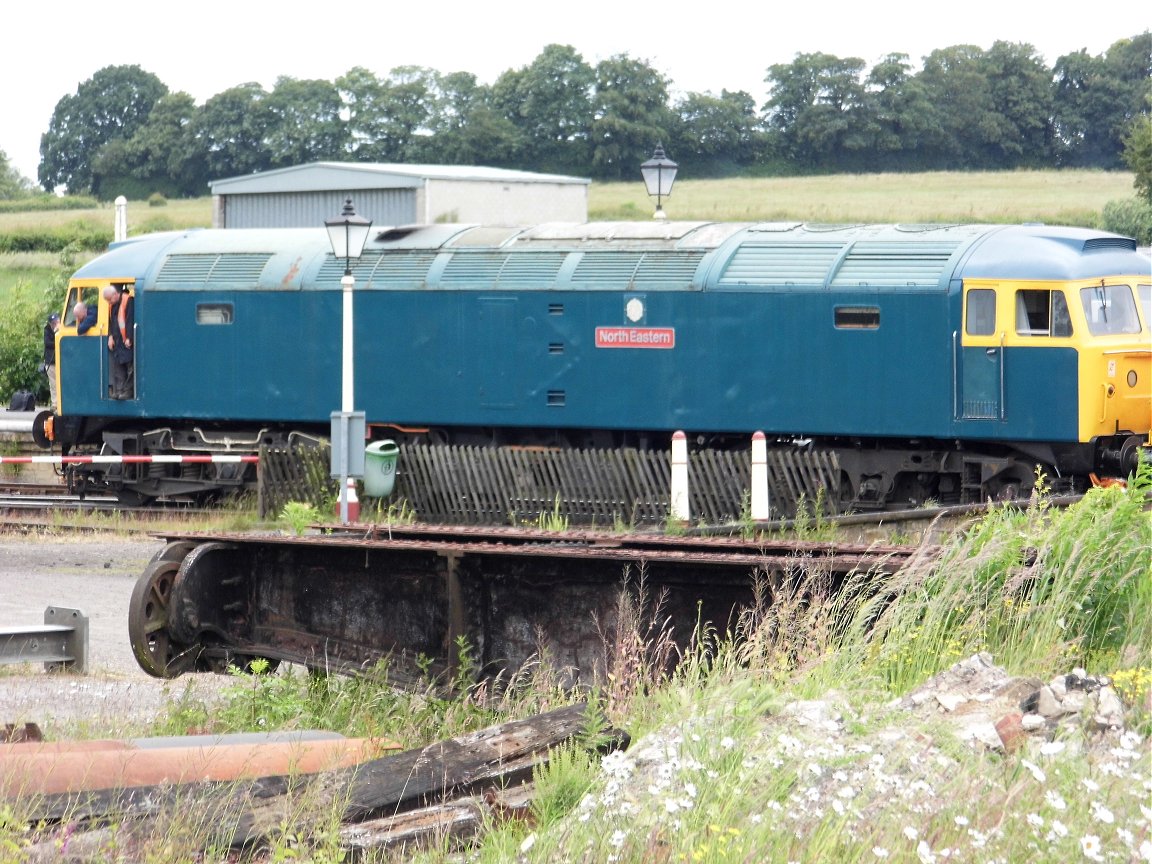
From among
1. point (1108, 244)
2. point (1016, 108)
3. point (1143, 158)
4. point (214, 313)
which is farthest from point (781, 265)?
point (1016, 108)

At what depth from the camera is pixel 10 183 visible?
386 ft

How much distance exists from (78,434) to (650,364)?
860 cm

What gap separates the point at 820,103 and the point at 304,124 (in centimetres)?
2509

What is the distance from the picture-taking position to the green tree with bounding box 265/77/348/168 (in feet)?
253

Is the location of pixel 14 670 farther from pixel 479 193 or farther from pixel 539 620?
pixel 479 193

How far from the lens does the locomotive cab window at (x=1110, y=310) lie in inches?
659

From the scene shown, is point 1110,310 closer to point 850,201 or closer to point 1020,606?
point 1020,606

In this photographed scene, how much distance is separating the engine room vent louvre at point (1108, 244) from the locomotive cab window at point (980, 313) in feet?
4.46

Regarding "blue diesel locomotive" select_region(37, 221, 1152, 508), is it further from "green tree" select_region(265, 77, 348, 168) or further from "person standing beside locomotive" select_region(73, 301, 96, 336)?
"green tree" select_region(265, 77, 348, 168)

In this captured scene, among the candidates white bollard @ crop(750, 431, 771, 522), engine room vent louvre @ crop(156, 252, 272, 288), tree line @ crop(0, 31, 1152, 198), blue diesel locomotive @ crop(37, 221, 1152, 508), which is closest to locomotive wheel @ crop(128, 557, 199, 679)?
white bollard @ crop(750, 431, 771, 522)

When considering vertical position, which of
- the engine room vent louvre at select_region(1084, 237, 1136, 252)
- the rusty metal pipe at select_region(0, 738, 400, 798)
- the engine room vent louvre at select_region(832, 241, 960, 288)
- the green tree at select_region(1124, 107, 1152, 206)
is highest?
the green tree at select_region(1124, 107, 1152, 206)

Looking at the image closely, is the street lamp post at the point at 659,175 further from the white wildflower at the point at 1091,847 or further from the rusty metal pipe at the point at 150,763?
the white wildflower at the point at 1091,847

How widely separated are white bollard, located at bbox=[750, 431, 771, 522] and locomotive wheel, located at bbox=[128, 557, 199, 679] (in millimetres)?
8365

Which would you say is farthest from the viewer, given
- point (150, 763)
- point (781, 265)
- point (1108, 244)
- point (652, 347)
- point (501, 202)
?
point (501, 202)
